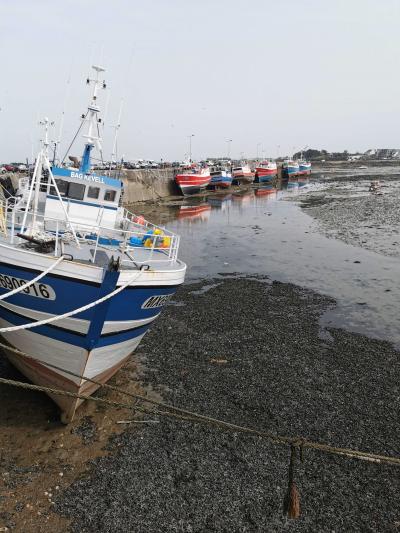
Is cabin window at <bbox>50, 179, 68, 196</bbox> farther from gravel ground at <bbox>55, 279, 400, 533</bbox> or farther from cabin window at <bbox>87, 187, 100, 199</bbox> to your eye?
gravel ground at <bbox>55, 279, 400, 533</bbox>

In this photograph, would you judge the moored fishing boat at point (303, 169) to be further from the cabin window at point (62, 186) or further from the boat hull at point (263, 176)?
the cabin window at point (62, 186)

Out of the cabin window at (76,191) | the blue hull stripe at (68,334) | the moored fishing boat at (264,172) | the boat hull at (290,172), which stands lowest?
the blue hull stripe at (68,334)

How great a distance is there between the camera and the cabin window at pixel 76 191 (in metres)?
11.6

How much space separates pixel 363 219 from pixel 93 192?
99.6ft

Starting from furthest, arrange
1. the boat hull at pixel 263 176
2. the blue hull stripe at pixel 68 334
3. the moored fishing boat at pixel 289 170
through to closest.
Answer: the moored fishing boat at pixel 289 170 → the boat hull at pixel 263 176 → the blue hull stripe at pixel 68 334

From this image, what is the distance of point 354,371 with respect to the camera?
34.9ft

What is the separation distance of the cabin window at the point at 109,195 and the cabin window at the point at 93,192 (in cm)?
24

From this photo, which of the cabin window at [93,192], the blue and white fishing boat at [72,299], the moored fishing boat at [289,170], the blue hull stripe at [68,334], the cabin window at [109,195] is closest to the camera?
the blue and white fishing boat at [72,299]

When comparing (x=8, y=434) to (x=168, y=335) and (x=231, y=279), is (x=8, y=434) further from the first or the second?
(x=231, y=279)

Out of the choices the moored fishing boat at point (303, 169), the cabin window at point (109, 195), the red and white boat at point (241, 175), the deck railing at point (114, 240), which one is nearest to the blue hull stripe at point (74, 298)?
the deck railing at point (114, 240)

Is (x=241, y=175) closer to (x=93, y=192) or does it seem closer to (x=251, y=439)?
(x=93, y=192)

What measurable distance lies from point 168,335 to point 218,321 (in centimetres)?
213

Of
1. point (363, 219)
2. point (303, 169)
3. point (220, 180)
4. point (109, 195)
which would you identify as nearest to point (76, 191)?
point (109, 195)

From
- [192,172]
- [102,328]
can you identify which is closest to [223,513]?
[102,328]
